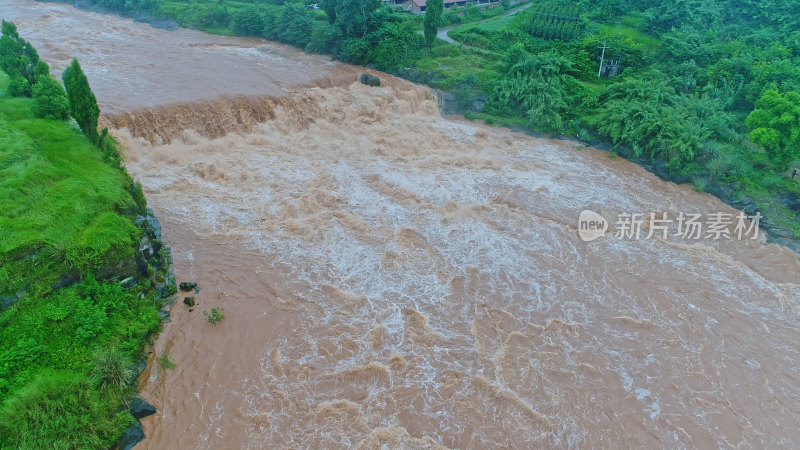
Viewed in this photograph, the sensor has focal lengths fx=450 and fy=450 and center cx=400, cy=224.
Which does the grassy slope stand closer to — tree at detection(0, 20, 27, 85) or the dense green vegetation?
the dense green vegetation

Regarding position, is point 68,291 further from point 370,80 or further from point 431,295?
point 370,80

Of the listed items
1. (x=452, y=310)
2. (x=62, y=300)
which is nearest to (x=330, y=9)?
(x=452, y=310)

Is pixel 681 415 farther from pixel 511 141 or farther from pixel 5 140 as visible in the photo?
pixel 5 140

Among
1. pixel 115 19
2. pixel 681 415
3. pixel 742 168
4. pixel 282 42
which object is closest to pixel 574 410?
pixel 681 415

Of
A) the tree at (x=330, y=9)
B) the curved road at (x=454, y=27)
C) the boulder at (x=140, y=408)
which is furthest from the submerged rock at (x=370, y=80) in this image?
the boulder at (x=140, y=408)

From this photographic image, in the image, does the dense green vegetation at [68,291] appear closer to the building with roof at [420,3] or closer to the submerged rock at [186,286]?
the submerged rock at [186,286]

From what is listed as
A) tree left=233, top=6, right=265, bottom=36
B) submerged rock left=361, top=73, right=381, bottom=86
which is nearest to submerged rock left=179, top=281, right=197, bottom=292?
submerged rock left=361, top=73, right=381, bottom=86
